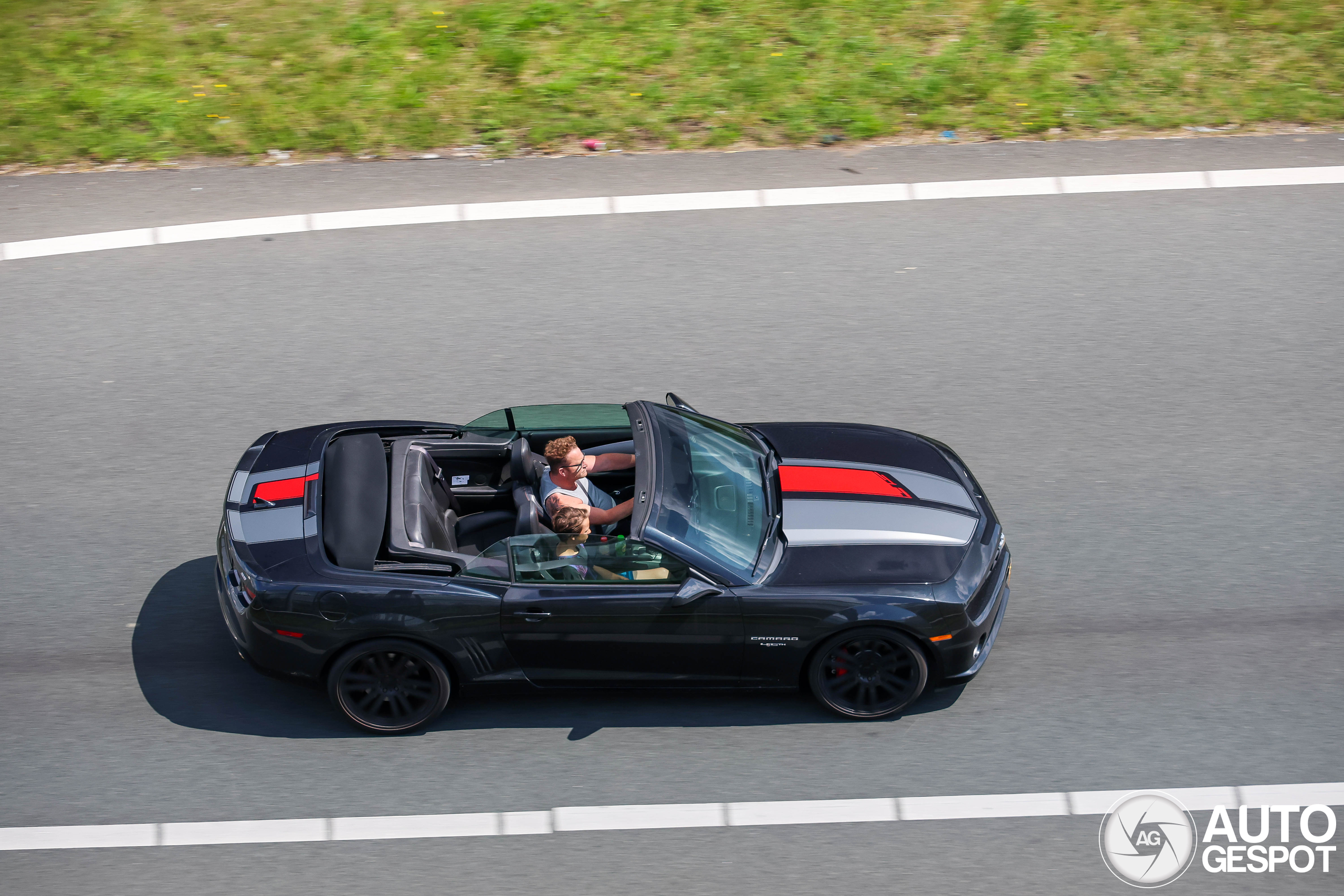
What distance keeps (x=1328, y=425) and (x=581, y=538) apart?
16.0 feet

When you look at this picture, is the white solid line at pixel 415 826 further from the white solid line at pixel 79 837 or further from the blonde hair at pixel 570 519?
the blonde hair at pixel 570 519

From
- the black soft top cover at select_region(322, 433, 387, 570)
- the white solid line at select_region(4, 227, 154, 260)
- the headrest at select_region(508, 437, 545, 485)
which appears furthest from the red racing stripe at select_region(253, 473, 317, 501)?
the white solid line at select_region(4, 227, 154, 260)

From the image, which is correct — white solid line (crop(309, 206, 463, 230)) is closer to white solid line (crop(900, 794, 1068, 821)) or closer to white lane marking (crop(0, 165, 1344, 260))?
white lane marking (crop(0, 165, 1344, 260))

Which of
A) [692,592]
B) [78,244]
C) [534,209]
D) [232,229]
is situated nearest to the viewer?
[692,592]

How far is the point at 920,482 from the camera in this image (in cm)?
704

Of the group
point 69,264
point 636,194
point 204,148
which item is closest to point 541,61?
point 636,194

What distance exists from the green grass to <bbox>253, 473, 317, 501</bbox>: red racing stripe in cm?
440

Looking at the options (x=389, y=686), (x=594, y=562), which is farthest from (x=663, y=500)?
(x=389, y=686)

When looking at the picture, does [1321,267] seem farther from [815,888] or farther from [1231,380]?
[815,888]

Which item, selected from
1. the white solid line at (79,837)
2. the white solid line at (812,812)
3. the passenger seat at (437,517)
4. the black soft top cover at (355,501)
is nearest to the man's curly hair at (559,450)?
the passenger seat at (437,517)

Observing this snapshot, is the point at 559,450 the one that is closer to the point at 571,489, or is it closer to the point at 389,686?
the point at 571,489

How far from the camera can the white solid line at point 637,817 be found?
Answer: 6.14m

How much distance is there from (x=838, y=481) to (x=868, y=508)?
0.25m

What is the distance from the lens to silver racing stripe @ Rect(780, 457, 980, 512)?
6.94 m
